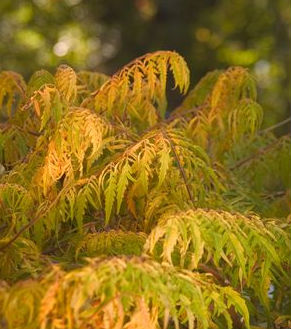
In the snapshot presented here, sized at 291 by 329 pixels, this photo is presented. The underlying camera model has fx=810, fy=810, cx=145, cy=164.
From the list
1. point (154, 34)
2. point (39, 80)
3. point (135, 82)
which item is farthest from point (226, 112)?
point (154, 34)

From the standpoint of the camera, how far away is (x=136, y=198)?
1740 millimetres

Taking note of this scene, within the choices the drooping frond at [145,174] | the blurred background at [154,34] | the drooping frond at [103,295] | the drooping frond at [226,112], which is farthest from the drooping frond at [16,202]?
the blurred background at [154,34]

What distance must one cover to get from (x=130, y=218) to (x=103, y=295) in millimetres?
679

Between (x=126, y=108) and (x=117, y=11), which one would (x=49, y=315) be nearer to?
(x=126, y=108)

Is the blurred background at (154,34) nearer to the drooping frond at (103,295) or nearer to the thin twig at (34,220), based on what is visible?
the thin twig at (34,220)

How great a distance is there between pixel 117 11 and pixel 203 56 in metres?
1.03

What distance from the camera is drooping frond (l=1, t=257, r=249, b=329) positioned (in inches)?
45.4

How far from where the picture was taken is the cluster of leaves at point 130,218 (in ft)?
3.95

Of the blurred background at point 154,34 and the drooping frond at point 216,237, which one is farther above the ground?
the blurred background at point 154,34

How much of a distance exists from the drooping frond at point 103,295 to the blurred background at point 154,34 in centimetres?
564

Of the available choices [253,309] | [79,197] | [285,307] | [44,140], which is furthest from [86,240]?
[285,307]

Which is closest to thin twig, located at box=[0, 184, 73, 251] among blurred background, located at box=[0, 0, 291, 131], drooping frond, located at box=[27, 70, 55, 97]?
drooping frond, located at box=[27, 70, 55, 97]

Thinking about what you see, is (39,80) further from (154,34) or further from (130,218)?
(154,34)

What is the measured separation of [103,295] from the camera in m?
1.15
